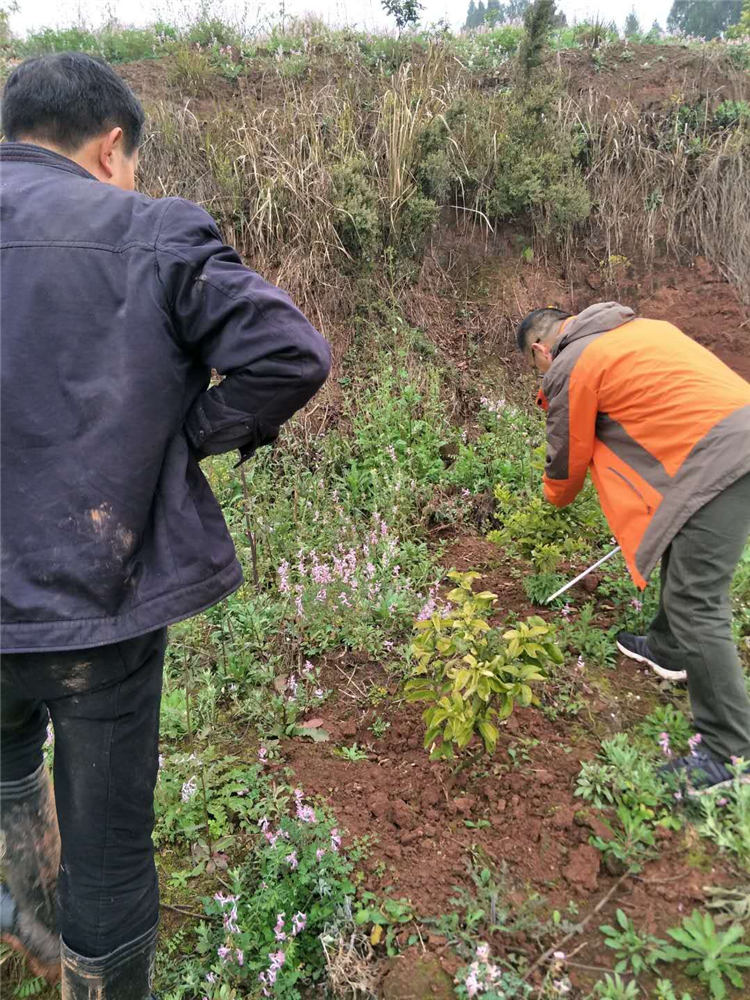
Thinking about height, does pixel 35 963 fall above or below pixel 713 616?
below

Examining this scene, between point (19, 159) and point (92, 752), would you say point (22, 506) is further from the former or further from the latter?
point (19, 159)

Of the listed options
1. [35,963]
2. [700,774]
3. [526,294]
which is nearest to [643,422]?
[700,774]

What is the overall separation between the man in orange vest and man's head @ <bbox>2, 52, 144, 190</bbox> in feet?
6.81

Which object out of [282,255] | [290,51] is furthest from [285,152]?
[290,51]

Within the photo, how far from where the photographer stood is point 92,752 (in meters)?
1.69

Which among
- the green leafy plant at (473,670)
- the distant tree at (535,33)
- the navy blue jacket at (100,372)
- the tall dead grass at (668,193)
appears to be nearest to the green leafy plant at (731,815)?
the green leafy plant at (473,670)

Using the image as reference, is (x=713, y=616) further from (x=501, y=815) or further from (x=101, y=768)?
(x=101, y=768)

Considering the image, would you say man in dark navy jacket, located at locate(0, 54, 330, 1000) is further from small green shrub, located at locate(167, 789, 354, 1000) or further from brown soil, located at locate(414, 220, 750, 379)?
brown soil, located at locate(414, 220, 750, 379)

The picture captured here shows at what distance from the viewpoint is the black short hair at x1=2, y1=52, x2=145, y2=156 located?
65.0 inches

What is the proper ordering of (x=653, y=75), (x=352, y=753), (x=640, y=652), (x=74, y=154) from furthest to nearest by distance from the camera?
(x=653, y=75) → (x=640, y=652) → (x=352, y=753) → (x=74, y=154)

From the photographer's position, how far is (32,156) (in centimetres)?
161

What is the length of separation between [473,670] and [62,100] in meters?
2.13

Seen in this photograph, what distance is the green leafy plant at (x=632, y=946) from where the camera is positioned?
6.73 feet

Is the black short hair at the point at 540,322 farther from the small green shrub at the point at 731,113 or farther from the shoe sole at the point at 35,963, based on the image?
the small green shrub at the point at 731,113
